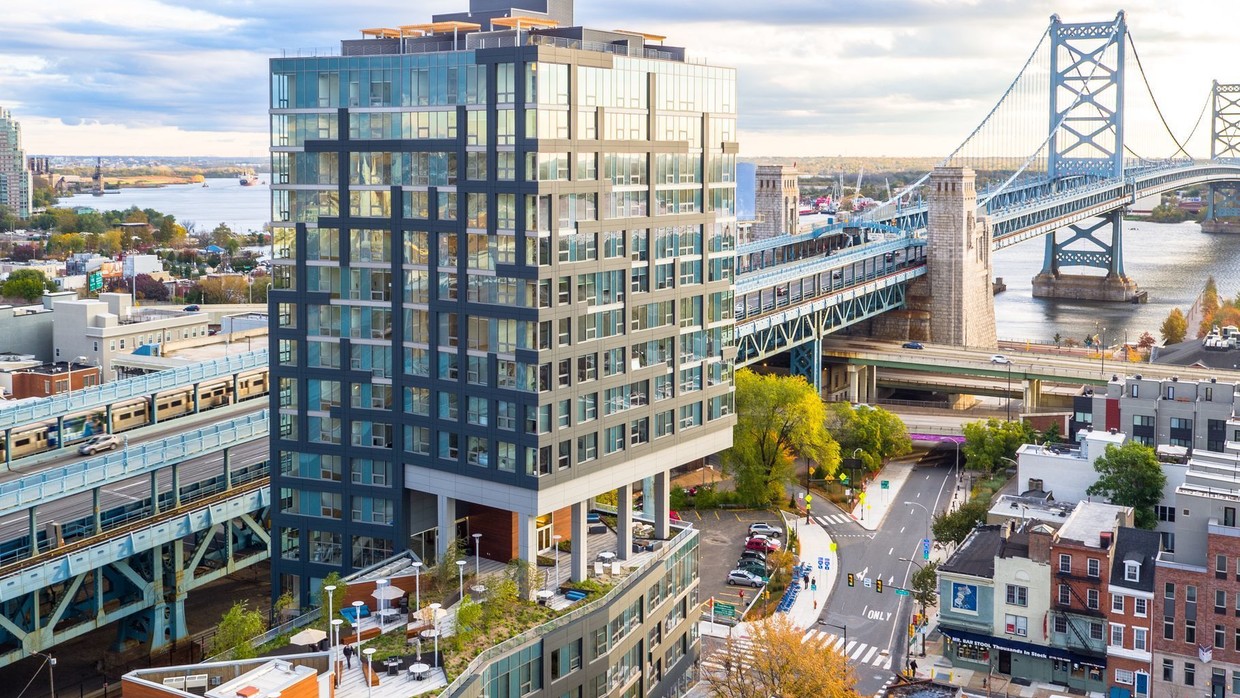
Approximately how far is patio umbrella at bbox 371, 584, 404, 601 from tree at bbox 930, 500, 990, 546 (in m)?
31.9

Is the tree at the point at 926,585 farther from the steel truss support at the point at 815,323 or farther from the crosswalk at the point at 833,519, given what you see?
the steel truss support at the point at 815,323

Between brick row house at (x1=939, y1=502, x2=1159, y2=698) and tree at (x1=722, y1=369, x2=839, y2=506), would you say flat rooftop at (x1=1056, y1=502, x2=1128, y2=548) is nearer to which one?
brick row house at (x1=939, y1=502, x2=1159, y2=698)

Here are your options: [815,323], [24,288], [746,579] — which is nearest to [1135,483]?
[746,579]

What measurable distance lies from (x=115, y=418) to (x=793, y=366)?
50155mm

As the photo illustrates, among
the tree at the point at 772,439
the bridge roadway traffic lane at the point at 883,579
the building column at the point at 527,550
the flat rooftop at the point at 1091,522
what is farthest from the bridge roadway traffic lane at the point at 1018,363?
the building column at the point at 527,550

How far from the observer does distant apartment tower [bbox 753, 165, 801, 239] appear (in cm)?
13350

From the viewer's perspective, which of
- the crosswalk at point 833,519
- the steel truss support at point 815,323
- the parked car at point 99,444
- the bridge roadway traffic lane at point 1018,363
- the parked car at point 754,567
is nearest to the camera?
the parked car at point 754,567

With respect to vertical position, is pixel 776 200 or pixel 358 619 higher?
pixel 776 200

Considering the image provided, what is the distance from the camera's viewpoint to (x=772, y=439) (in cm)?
7788

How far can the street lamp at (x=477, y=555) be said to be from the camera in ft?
149

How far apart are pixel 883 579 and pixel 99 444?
4005 centimetres

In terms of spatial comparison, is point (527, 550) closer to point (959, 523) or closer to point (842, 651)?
point (842, 651)

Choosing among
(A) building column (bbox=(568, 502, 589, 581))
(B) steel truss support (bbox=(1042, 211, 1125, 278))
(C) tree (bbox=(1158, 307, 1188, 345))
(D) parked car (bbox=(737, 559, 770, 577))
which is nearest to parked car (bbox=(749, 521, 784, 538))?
(D) parked car (bbox=(737, 559, 770, 577))

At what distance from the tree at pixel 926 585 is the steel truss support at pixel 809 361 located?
147 feet
